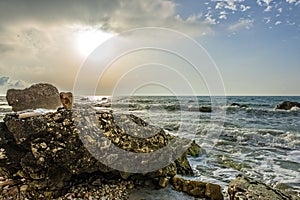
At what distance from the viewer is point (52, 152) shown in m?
3.98

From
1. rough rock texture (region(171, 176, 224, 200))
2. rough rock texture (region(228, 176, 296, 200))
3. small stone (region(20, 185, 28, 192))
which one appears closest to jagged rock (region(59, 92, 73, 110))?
small stone (region(20, 185, 28, 192))

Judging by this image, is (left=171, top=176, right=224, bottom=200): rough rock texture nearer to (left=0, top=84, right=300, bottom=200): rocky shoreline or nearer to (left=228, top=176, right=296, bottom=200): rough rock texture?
(left=0, top=84, right=300, bottom=200): rocky shoreline

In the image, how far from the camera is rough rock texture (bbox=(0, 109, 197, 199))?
13.1 feet

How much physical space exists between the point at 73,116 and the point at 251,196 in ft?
10.8

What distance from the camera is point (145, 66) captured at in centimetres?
582


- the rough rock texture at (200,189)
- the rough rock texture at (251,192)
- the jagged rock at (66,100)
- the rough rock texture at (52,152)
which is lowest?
the rough rock texture at (200,189)

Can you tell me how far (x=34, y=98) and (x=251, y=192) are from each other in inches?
856

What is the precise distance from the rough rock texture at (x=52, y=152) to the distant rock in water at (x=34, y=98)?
18553 mm

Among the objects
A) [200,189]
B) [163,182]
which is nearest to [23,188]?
[163,182]

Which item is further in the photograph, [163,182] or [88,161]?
[163,182]

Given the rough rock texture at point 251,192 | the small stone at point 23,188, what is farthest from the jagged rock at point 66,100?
the rough rock texture at point 251,192

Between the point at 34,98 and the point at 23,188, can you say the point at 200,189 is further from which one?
the point at 34,98

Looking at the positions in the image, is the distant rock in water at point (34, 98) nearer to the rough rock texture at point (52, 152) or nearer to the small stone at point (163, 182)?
the rough rock texture at point (52, 152)

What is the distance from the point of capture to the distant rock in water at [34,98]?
70.7ft
